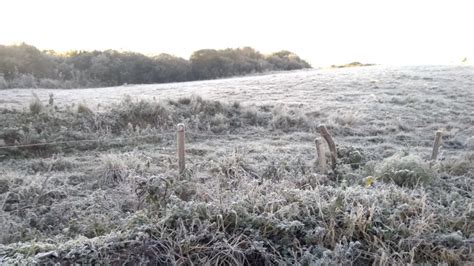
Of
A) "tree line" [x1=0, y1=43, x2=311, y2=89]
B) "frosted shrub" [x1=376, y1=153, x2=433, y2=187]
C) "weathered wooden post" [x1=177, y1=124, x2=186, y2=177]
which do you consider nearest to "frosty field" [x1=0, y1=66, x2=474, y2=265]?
"frosted shrub" [x1=376, y1=153, x2=433, y2=187]

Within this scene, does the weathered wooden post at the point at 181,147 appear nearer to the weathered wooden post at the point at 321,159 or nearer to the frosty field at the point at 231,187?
the frosty field at the point at 231,187

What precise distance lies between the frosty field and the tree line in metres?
17.0

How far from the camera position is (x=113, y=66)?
35438mm

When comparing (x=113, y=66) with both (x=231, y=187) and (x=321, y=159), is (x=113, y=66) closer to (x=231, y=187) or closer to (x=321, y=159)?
(x=321, y=159)

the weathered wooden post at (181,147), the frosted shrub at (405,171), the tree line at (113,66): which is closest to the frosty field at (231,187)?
the frosted shrub at (405,171)

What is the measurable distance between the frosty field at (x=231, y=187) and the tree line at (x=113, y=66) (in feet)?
55.9

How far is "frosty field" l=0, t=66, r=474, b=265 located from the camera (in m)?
4.67

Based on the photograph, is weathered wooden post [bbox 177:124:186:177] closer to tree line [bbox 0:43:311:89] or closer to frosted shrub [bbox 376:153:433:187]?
frosted shrub [bbox 376:153:433:187]

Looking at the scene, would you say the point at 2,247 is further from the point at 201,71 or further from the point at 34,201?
the point at 201,71

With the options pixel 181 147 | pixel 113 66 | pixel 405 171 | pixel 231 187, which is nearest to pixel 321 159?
pixel 405 171

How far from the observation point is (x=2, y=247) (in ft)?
14.3

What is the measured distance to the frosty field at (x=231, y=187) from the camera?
467cm

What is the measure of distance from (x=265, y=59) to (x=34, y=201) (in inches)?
1574

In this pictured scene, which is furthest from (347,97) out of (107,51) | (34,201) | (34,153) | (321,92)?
(107,51)
